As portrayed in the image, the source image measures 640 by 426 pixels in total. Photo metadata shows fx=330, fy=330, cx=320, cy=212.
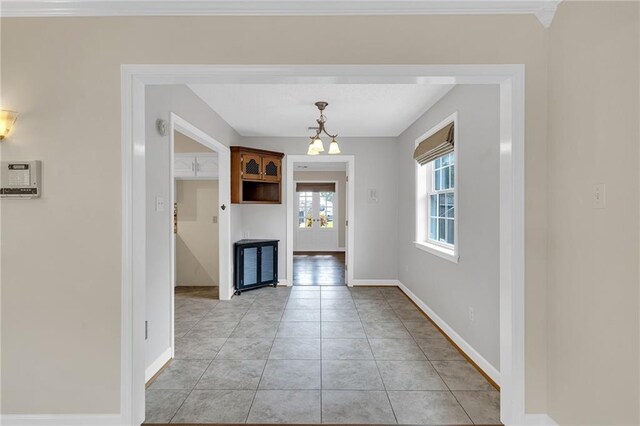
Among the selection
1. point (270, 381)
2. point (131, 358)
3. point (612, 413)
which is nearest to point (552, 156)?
point (612, 413)

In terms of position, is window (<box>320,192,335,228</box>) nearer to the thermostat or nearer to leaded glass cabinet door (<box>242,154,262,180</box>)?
leaded glass cabinet door (<box>242,154,262,180</box>)

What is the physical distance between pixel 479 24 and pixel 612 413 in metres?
2.01

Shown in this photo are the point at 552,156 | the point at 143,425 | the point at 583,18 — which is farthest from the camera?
the point at 143,425

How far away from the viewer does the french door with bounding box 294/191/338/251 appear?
31.9ft

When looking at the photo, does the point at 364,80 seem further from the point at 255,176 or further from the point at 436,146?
the point at 255,176

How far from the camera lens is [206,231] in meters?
5.25

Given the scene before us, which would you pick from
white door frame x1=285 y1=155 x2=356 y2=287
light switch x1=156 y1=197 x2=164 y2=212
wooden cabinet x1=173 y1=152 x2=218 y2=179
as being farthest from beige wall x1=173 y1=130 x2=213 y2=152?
light switch x1=156 y1=197 x2=164 y2=212

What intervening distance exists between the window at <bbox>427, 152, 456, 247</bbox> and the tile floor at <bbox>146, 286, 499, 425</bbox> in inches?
39.0

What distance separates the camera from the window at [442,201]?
11.6ft

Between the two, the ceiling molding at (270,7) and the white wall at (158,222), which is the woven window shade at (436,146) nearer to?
the ceiling molding at (270,7)

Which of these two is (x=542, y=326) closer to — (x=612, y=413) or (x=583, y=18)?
(x=612, y=413)

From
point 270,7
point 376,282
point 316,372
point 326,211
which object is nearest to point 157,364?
point 316,372

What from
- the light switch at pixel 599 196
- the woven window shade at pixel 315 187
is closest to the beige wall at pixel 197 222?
the woven window shade at pixel 315 187

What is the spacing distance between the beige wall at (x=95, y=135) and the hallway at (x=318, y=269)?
150 inches
